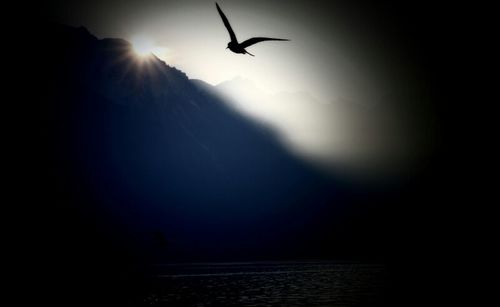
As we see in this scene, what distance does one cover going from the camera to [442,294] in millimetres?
42781

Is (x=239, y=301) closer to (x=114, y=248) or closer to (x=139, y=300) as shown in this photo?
(x=139, y=300)

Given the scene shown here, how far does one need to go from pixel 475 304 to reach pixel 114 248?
194636 millimetres

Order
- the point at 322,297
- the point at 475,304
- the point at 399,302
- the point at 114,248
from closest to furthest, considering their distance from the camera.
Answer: the point at 475,304 < the point at 399,302 < the point at 322,297 < the point at 114,248

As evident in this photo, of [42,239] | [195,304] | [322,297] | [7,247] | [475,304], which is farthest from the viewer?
[42,239]

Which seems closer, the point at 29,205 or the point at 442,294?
the point at 442,294

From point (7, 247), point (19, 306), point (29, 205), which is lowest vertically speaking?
point (19, 306)

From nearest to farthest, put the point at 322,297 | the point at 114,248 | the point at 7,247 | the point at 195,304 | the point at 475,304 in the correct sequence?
the point at 475,304, the point at 195,304, the point at 322,297, the point at 7,247, the point at 114,248

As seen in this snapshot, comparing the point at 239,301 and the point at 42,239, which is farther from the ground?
the point at 42,239

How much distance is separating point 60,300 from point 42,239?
151 metres

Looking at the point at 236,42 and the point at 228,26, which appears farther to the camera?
the point at 236,42

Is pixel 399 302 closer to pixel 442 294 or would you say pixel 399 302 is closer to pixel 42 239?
pixel 442 294

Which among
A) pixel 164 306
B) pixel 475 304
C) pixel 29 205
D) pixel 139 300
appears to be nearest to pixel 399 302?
pixel 475 304

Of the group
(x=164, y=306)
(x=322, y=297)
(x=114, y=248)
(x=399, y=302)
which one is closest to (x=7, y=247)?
(x=114, y=248)

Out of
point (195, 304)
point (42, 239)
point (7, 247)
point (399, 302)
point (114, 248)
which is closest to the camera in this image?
point (399, 302)
